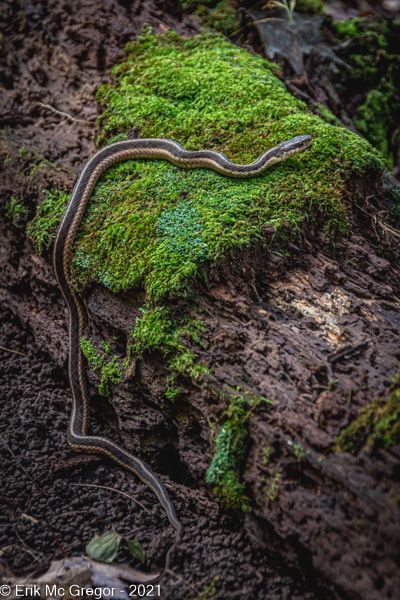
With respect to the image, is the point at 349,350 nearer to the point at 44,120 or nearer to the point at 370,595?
the point at 370,595

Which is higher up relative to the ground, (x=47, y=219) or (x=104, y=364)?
(x=47, y=219)

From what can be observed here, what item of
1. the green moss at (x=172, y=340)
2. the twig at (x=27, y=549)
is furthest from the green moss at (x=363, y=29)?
the twig at (x=27, y=549)

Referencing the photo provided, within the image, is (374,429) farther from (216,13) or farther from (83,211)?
(216,13)

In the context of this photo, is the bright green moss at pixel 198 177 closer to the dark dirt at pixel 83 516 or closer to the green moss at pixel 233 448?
the green moss at pixel 233 448

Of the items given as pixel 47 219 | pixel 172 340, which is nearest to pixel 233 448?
pixel 172 340

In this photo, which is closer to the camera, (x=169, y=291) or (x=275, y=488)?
(x=275, y=488)

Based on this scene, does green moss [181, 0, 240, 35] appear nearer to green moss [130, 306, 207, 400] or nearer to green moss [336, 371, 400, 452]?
green moss [130, 306, 207, 400]

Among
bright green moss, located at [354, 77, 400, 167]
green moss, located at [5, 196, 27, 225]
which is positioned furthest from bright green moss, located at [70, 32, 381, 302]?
bright green moss, located at [354, 77, 400, 167]

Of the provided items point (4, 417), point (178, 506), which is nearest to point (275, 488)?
point (178, 506)
